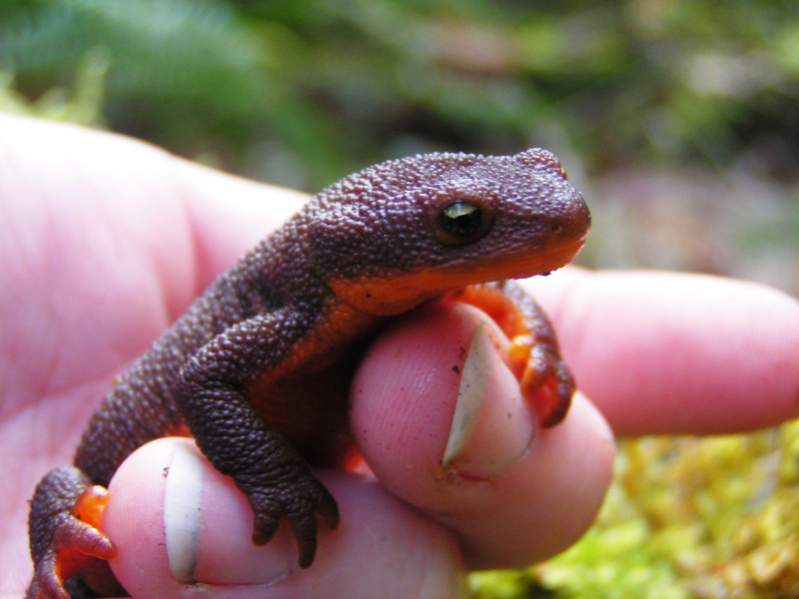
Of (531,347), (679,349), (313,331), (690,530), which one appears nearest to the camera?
(313,331)

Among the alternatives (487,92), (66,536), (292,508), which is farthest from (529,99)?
(66,536)

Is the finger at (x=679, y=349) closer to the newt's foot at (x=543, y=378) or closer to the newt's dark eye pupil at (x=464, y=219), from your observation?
the newt's foot at (x=543, y=378)

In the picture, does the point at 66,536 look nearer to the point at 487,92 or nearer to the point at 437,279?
the point at 437,279

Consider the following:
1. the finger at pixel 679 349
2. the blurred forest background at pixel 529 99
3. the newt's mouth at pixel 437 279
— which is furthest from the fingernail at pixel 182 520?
the blurred forest background at pixel 529 99

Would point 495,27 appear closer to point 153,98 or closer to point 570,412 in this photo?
point 153,98

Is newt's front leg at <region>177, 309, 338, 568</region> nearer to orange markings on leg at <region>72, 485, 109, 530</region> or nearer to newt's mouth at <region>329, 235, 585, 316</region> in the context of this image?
newt's mouth at <region>329, 235, 585, 316</region>

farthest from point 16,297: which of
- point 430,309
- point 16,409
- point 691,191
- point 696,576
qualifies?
point 691,191

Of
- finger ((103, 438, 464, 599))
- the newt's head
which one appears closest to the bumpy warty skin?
the newt's head
